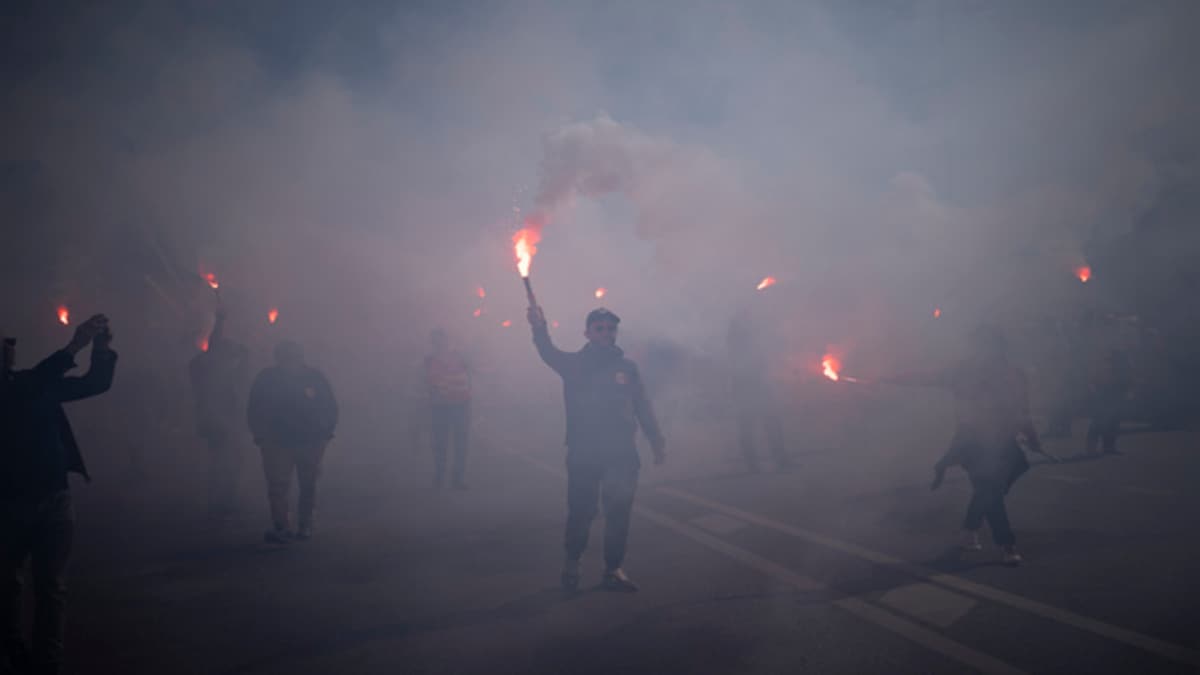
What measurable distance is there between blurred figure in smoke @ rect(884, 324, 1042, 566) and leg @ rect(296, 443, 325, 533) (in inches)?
221

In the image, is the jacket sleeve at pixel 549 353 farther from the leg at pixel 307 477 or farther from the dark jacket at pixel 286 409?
the leg at pixel 307 477

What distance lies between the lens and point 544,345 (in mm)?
5242

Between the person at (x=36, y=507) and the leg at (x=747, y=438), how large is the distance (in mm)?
7618

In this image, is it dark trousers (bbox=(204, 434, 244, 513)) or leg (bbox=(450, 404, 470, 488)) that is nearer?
dark trousers (bbox=(204, 434, 244, 513))

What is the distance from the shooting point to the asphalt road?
3852 mm

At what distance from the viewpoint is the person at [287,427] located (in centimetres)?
659

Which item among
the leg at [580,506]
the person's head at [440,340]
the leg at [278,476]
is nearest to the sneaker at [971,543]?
the leg at [580,506]

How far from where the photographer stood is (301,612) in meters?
4.78

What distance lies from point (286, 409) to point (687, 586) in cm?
399

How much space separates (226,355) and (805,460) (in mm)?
7754

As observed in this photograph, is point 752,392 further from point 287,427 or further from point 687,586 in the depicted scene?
point 287,427

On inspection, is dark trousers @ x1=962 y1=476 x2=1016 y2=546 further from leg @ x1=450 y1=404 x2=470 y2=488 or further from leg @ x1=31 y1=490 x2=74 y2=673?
leg @ x1=450 y1=404 x2=470 y2=488

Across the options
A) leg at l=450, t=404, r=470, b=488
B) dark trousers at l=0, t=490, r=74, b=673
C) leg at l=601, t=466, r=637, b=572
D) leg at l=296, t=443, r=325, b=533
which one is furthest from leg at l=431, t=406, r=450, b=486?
dark trousers at l=0, t=490, r=74, b=673

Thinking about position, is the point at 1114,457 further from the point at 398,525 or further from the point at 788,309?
the point at 788,309
